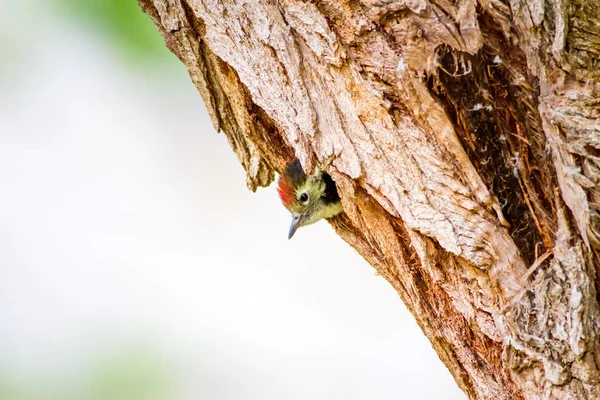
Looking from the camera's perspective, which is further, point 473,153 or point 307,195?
point 307,195

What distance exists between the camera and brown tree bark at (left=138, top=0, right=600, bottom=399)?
224 cm

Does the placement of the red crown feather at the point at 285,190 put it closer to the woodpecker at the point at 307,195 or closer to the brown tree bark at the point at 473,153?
the woodpecker at the point at 307,195

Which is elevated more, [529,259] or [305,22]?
[305,22]

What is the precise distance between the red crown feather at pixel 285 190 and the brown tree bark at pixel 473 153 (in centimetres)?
119

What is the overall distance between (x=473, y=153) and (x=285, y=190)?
1944mm

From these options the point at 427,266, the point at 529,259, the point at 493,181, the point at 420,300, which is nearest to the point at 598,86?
the point at 493,181

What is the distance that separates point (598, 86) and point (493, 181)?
19.6 inches

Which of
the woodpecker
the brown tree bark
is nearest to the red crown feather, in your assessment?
the woodpecker

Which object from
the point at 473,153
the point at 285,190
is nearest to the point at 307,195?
the point at 285,190

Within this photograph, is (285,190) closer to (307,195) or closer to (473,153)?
(307,195)

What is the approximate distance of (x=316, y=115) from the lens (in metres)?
2.79

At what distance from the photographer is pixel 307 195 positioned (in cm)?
405

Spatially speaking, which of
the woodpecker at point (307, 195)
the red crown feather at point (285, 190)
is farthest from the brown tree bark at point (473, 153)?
the red crown feather at point (285, 190)

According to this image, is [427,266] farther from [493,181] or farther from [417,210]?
[493,181]
